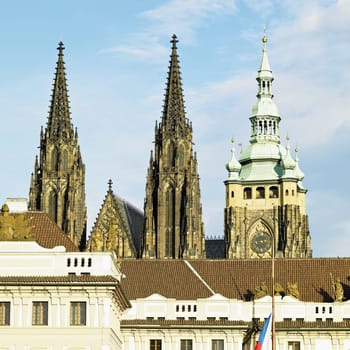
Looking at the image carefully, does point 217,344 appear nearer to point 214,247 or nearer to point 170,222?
point 170,222

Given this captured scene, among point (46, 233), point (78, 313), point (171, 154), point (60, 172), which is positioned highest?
point (171, 154)

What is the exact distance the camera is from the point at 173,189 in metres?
131

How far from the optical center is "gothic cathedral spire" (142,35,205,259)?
129250 mm

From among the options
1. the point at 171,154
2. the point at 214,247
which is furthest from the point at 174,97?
the point at 214,247

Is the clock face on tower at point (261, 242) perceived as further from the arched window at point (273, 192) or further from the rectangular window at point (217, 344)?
the rectangular window at point (217, 344)

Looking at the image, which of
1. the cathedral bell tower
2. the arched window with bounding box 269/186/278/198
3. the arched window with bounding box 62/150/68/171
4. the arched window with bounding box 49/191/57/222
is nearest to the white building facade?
the arched window with bounding box 49/191/57/222

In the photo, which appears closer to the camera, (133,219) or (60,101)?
(60,101)

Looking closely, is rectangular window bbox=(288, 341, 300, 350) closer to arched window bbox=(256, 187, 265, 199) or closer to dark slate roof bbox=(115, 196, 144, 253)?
dark slate roof bbox=(115, 196, 144, 253)

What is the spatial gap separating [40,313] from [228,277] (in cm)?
2363

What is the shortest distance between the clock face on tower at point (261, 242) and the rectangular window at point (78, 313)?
245 feet

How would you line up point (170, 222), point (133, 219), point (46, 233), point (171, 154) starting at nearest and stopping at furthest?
point (46, 233) < point (170, 222) < point (171, 154) < point (133, 219)

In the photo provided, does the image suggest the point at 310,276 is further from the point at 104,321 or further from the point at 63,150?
the point at 63,150

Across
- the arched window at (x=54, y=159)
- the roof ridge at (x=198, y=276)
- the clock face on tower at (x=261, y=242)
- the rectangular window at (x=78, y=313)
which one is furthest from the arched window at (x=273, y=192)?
the rectangular window at (x=78, y=313)

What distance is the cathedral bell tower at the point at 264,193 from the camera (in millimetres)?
149750
